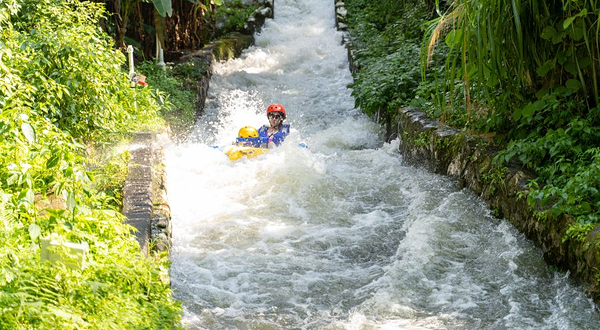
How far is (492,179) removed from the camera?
693 centimetres

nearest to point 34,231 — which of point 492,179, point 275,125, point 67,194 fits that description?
point 67,194

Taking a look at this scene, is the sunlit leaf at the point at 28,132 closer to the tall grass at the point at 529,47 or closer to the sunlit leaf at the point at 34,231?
the sunlit leaf at the point at 34,231

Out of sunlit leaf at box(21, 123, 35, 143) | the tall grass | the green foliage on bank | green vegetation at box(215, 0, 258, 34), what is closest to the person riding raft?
the green foliage on bank

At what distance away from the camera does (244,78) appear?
1534 cm

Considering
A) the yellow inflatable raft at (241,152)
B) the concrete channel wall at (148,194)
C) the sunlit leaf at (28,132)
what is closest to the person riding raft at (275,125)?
the yellow inflatable raft at (241,152)

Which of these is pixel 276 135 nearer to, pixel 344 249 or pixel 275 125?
pixel 275 125

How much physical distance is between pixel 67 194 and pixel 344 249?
297cm

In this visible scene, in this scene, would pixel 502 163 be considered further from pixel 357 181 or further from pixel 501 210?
pixel 357 181

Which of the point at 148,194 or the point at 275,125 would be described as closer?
the point at 148,194

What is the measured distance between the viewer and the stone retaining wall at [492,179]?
5.17 metres

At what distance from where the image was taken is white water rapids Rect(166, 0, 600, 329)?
5.18 m

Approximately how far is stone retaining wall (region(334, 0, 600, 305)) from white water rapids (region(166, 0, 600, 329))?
4.7 inches

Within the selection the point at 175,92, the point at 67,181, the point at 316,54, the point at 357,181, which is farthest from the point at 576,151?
the point at 316,54

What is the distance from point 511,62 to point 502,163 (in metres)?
1.07
